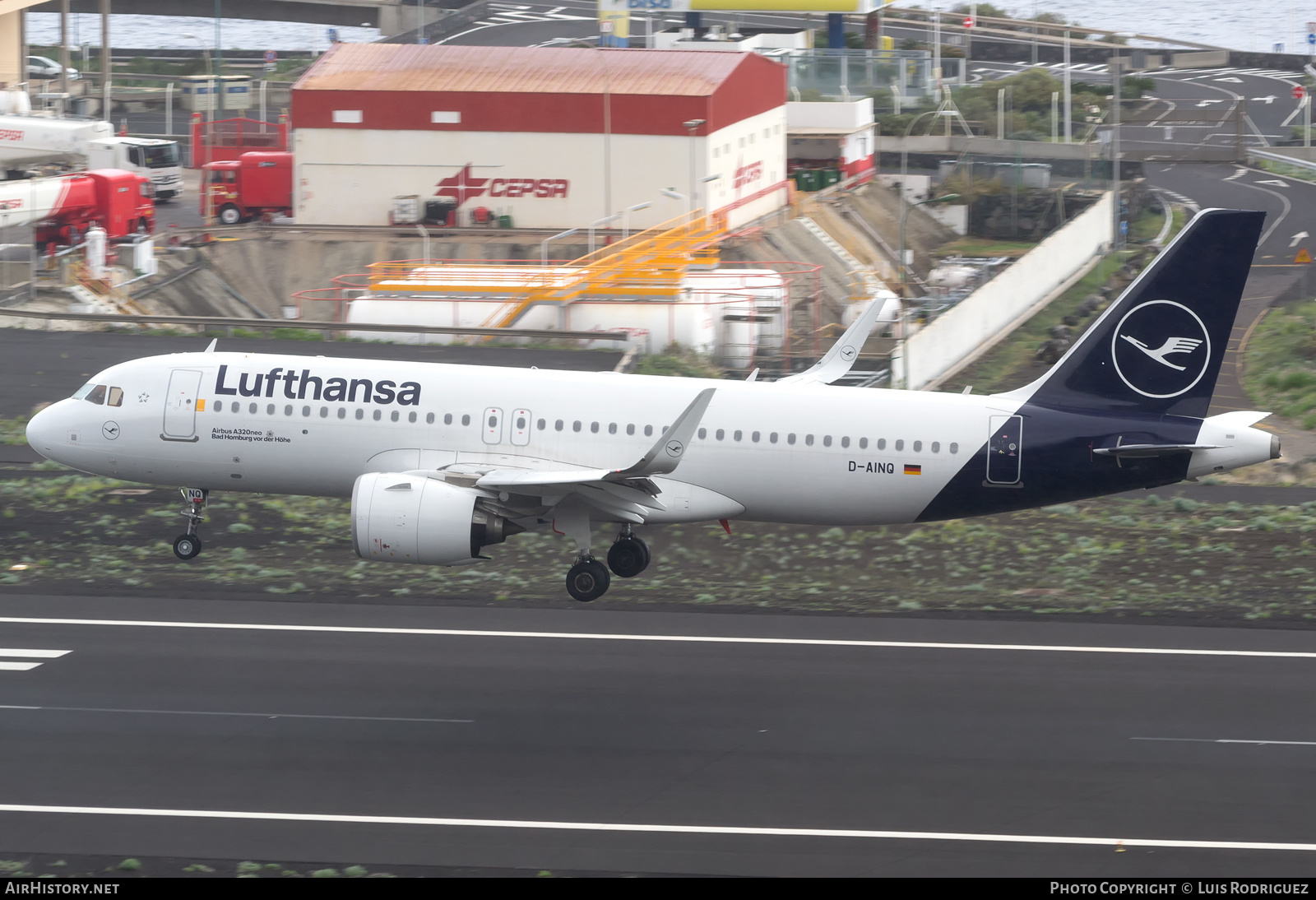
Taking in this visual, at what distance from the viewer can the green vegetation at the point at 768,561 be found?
29969 millimetres

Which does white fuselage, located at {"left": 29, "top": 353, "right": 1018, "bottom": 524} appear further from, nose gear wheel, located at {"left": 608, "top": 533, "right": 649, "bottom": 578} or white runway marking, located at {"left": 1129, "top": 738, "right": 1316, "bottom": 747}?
white runway marking, located at {"left": 1129, "top": 738, "right": 1316, "bottom": 747}

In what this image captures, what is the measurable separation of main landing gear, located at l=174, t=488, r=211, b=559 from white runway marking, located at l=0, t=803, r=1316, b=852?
35.3 ft

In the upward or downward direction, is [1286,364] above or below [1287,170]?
below

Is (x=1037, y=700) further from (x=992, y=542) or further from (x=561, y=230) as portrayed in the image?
(x=561, y=230)

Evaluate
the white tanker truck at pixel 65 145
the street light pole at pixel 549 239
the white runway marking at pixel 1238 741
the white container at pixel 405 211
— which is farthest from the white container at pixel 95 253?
the white runway marking at pixel 1238 741

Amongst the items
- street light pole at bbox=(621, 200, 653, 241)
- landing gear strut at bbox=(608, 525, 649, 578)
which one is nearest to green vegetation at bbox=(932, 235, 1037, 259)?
street light pole at bbox=(621, 200, 653, 241)

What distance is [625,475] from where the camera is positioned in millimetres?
26094

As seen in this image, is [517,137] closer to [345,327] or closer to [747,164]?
[747,164]

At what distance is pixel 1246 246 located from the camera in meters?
26.9

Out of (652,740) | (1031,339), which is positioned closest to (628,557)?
(652,740)

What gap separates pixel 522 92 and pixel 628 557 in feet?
138

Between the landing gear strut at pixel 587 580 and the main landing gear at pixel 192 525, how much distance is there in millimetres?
7822
